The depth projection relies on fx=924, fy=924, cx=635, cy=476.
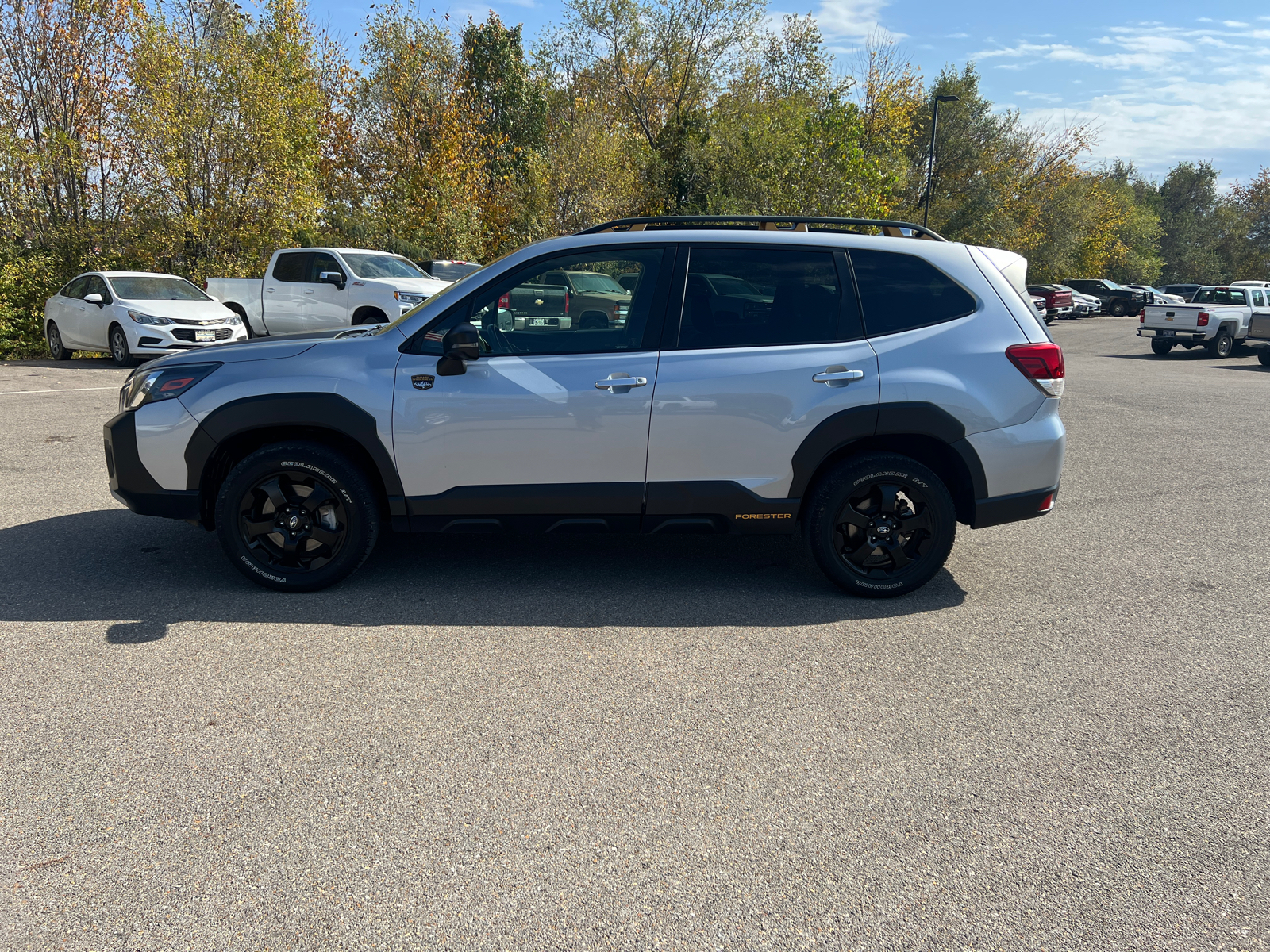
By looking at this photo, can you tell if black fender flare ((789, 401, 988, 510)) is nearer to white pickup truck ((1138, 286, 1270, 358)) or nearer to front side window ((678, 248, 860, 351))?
front side window ((678, 248, 860, 351))

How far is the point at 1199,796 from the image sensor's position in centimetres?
306

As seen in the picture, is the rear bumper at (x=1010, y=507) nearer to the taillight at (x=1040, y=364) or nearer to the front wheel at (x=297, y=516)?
the taillight at (x=1040, y=364)

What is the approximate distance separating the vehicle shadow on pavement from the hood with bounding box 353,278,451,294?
10094 millimetres

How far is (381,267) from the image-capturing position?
16.4m

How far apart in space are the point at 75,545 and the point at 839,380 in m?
4.59

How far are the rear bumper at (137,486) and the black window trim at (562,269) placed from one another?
137 centimetres

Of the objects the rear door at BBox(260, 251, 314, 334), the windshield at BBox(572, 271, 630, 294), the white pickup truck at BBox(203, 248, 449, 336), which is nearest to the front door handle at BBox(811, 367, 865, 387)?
the windshield at BBox(572, 271, 630, 294)

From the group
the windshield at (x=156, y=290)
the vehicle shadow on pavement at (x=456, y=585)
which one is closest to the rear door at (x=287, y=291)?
the windshield at (x=156, y=290)

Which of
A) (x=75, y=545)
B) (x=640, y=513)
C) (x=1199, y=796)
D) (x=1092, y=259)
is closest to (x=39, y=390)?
(x=75, y=545)

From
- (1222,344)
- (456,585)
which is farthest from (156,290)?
(1222,344)

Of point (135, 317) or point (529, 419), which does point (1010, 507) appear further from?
point (135, 317)

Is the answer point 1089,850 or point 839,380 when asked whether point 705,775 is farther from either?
point 839,380

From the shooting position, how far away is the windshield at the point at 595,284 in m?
4.69

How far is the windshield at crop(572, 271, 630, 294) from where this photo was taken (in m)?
4.69
